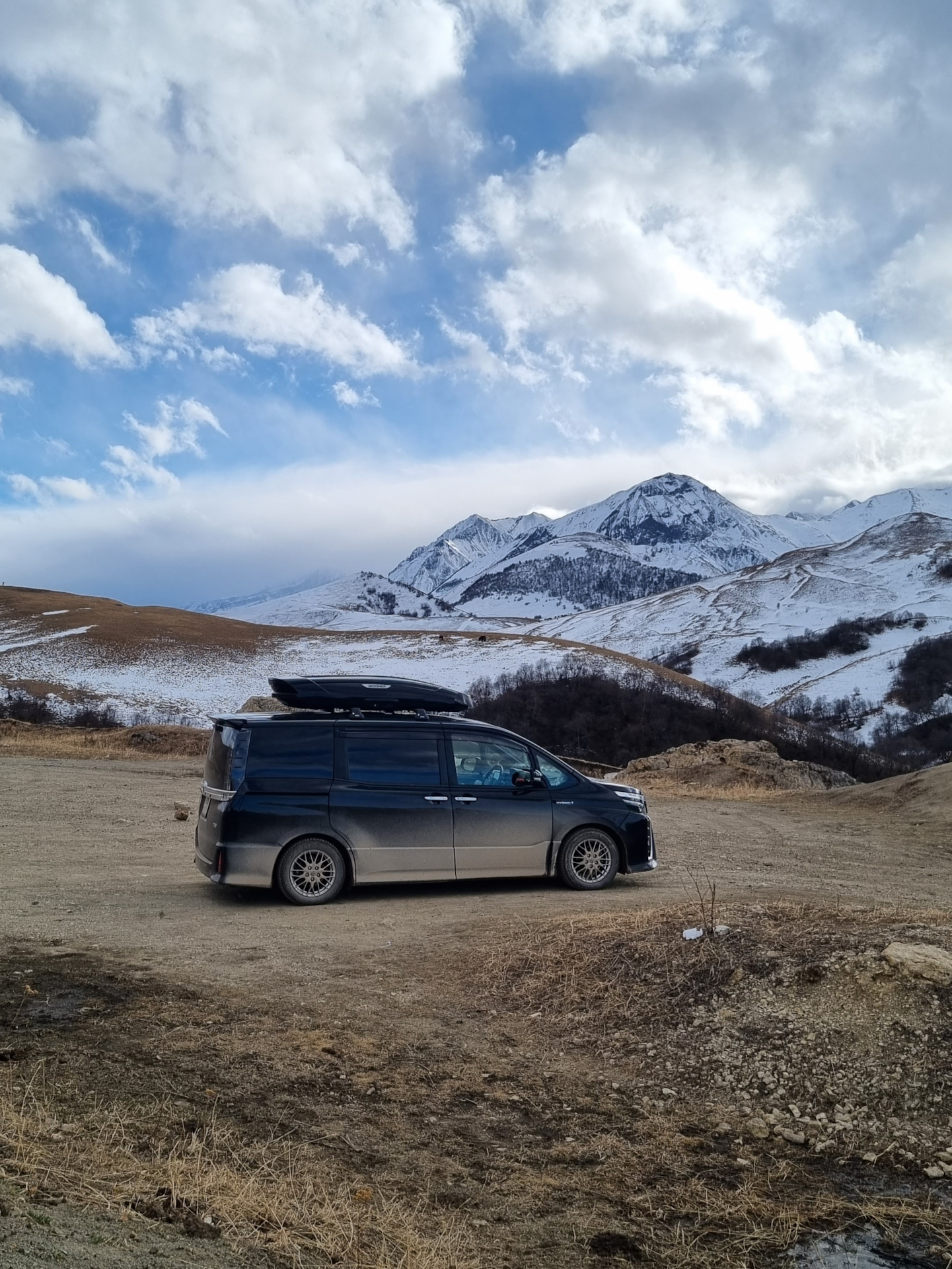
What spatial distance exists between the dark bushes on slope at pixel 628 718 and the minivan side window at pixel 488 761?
4506 centimetres

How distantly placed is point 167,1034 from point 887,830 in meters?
15.6

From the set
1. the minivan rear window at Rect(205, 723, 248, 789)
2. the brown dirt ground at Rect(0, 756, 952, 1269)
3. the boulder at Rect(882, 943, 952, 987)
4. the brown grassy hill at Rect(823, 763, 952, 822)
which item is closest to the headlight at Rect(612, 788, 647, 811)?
the brown dirt ground at Rect(0, 756, 952, 1269)

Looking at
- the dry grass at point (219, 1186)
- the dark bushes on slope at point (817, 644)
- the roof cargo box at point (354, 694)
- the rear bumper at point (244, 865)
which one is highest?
the dark bushes on slope at point (817, 644)

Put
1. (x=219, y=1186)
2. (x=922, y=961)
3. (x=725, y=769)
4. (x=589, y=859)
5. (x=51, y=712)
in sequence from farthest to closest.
A: (x=51, y=712), (x=725, y=769), (x=589, y=859), (x=922, y=961), (x=219, y=1186)

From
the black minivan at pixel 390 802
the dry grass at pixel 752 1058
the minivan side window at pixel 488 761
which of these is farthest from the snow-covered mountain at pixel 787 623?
the dry grass at pixel 752 1058

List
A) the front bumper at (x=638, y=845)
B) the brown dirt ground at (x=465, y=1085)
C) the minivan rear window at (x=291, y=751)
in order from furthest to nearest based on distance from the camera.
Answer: the front bumper at (x=638, y=845) → the minivan rear window at (x=291, y=751) → the brown dirt ground at (x=465, y=1085)

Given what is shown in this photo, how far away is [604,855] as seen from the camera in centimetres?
1006

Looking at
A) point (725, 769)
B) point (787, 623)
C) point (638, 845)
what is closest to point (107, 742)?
point (725, 769)

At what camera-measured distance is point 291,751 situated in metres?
9.20

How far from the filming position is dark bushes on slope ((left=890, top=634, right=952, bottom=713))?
330ft

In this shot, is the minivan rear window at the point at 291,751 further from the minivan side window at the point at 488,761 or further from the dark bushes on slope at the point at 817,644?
the dark bushes on slope at the point at 817,644

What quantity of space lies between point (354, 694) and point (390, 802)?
4.14 ft

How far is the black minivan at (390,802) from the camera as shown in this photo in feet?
29.3

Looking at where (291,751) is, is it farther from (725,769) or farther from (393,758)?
(725,769)
